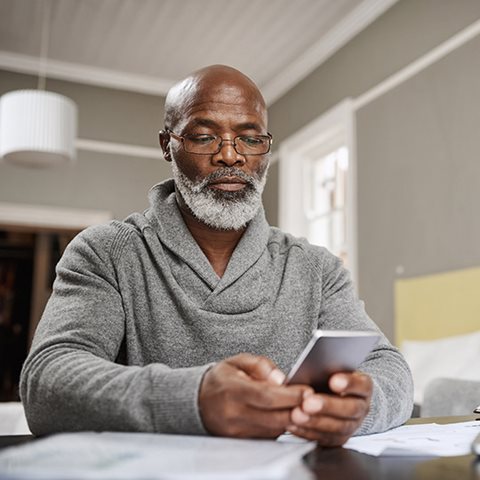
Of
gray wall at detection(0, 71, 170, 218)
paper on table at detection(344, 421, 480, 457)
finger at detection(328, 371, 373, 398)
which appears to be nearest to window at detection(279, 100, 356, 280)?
gray wall at detection(0, 71, 170, 218)

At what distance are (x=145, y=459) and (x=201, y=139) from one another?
753 millimetres

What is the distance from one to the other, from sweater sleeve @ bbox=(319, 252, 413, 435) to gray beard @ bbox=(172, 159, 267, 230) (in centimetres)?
19

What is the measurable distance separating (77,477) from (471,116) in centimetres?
289

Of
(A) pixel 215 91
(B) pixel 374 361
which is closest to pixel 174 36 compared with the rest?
(A) pixel 215 91

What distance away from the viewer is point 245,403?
0.63 m

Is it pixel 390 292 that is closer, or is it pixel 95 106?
pixel 390 292

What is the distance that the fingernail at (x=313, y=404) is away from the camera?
64 centimetres

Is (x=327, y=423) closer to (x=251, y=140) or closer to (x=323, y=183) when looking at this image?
(x=251, y=140)

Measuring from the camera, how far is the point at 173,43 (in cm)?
448

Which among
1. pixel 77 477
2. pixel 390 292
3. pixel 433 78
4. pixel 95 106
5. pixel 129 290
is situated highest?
pixel 95 106

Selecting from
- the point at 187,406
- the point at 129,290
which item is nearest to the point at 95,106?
→ the point at 129,290

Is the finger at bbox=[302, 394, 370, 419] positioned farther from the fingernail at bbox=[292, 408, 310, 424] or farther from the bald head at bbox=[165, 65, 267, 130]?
the bald head at bbox=[165, 65, 267, 130]

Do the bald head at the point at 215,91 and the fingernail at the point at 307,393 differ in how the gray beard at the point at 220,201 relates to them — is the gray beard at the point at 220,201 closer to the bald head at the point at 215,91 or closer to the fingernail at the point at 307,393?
the bald head at the point at 215,91

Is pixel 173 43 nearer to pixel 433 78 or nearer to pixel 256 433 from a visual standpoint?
pixel 433 78
